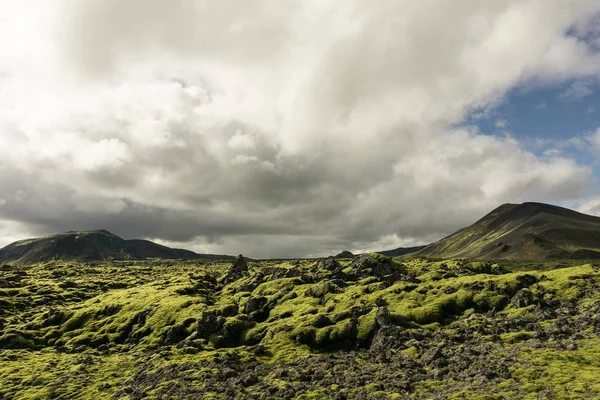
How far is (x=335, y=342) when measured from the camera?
93.8 meters

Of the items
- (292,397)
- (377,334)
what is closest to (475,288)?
(377,334)

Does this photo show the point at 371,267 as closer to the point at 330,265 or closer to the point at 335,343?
the point at 330,265

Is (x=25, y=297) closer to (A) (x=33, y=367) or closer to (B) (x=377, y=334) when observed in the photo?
(A) (x=33, y=367)

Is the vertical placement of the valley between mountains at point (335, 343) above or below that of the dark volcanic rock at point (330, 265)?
below

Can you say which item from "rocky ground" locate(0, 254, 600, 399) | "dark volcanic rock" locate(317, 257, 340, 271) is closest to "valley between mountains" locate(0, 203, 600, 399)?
"rocky ground" locate(0, 254, 600, 399)

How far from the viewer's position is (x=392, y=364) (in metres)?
73.5

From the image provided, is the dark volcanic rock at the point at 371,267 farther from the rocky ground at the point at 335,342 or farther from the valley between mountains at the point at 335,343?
the valley between mountains at the point at 335,343

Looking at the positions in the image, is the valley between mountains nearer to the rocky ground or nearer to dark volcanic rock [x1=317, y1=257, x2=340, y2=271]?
the rocky ground

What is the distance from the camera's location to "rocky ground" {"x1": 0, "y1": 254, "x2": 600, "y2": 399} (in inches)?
2484

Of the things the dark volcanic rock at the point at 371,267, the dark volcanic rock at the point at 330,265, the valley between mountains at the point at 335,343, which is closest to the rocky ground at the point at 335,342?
the valley between mountains at the point at 335,343

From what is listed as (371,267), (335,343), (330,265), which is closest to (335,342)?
(335,343)

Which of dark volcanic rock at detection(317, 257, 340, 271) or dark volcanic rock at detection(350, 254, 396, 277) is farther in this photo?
dark volcanic rock at detection(317, 257, 340, 271)

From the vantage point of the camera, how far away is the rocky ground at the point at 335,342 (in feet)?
207

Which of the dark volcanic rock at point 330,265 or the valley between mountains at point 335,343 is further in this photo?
the dark volcanic rock at point 330,265
